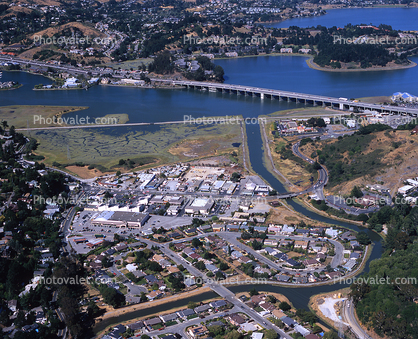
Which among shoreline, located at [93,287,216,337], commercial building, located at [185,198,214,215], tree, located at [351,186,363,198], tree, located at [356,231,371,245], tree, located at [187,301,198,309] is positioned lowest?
shoreline, located at [93,287,216,337]

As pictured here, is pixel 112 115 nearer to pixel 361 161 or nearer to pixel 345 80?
pixel 361 161

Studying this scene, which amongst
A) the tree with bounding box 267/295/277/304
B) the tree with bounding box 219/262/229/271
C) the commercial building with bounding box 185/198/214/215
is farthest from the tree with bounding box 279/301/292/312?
the commercial building with bounding box 185/198/214/215

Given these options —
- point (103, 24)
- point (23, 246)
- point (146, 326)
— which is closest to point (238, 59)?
point (103, 24)

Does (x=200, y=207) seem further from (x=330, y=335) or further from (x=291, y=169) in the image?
(x=330, y=335)

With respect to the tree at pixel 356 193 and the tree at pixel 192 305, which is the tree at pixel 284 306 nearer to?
the tree at pixel 192 305

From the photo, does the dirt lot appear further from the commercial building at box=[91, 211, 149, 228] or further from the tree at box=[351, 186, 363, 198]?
the commercial building at box=[91, 211, 149, 228]

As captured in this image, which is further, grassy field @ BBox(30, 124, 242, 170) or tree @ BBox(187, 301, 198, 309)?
grassy field @ BBox(30, 124, 242, 170)

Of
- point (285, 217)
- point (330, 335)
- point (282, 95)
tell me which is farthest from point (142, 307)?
point (282, 95)
